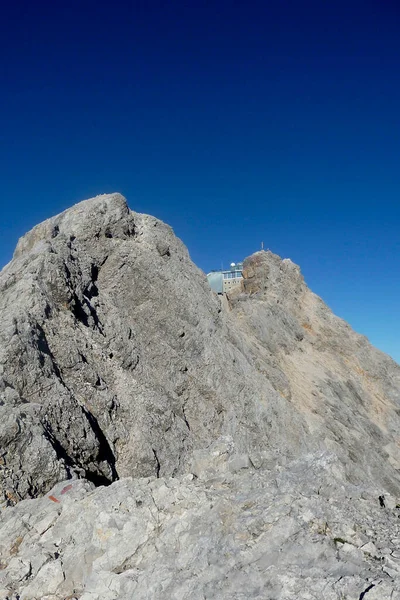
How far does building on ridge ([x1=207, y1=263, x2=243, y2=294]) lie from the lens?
220ft

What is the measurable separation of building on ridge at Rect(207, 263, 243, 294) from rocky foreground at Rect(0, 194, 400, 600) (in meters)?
8.37

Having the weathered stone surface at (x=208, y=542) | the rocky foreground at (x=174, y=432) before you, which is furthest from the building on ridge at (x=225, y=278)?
the weathered stone surface at (x=208, y=542)

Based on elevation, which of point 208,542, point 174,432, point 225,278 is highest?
point 225,278

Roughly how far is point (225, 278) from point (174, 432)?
1760 inches

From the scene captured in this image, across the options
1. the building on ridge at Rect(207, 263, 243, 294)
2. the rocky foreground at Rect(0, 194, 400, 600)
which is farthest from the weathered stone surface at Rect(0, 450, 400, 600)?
the building on ridge at Rect(207, 263, 243, 294)

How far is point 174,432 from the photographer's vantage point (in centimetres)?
2597

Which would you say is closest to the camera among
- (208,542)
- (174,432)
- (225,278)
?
(208,542)

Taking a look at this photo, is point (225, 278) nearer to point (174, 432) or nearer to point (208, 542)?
point (174, 432)

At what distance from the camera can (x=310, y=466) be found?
43.8ft

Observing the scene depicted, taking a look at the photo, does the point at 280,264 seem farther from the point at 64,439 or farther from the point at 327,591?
the point at 327,591

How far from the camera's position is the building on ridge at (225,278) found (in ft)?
220

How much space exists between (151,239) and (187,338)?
9.99 meters

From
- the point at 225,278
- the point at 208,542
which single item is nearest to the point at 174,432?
the point at 208,542

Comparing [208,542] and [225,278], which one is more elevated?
[225,278]
